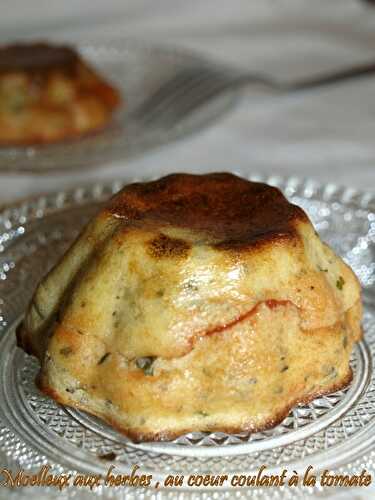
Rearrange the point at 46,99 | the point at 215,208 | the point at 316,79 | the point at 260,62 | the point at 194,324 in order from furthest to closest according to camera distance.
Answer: the point at 260,62
the point at 316,79
the point at 46,99
the point at 215,208
the point at 194,324

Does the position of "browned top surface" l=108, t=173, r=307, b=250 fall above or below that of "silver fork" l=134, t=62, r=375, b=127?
above

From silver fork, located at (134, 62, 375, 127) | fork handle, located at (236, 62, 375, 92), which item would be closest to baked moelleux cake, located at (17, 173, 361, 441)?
silver fork, located at (134, 62, 375, 127)

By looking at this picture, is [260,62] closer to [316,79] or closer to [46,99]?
[316,79]

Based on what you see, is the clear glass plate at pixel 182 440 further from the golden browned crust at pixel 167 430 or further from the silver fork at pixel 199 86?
the silver fork at pixel 199 86

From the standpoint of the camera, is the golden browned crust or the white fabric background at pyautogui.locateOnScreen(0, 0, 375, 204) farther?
the white fabric background at pyautogui.locateOnScreen(0, 0, 375, 204)

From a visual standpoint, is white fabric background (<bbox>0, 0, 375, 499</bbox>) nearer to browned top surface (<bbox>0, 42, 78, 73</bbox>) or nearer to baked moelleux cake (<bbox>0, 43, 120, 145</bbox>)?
baked moelleux cake (<bbox>0, 43, 120, 145</bbox>)

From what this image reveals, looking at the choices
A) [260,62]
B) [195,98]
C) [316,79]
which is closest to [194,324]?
[195,98]
